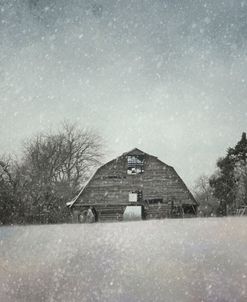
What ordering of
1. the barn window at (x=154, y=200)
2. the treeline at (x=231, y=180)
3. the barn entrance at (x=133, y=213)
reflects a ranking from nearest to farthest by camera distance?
the barn entrance at (x=133, y=213) < the barn window at (x=154, y=200) < the treeline at (x=231, y=180)

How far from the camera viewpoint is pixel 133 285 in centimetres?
477

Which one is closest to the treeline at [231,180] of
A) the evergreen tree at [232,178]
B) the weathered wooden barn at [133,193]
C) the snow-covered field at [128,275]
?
the evergreen tree at [232,178]

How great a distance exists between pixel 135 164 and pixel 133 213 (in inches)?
192

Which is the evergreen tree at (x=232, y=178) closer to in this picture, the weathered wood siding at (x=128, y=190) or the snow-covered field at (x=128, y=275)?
the weathered wood siding at (x=128, y=190)

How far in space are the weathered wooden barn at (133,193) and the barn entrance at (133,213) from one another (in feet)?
0.87

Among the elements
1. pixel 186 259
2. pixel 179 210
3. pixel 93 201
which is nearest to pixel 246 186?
pixel 179 210

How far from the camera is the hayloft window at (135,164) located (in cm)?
4562

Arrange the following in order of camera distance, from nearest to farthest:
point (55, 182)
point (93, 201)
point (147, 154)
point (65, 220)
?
point (65, 220) → point (93, 201) → point (147, 154) → point (55, 182)

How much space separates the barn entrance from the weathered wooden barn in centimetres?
27

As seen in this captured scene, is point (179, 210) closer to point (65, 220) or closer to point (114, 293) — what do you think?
point (65, 220)

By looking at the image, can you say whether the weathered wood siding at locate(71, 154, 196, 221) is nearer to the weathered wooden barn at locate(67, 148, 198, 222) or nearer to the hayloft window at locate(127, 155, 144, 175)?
the weathered wooden barn at locate(67, 148, 198, 222)

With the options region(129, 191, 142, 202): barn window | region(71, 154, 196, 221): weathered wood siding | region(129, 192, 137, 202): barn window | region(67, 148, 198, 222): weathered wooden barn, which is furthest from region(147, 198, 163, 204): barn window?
region(129, 192, 137, 202): barn window

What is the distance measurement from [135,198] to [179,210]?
4132 millimetres

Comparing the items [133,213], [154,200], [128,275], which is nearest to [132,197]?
[133,213]
